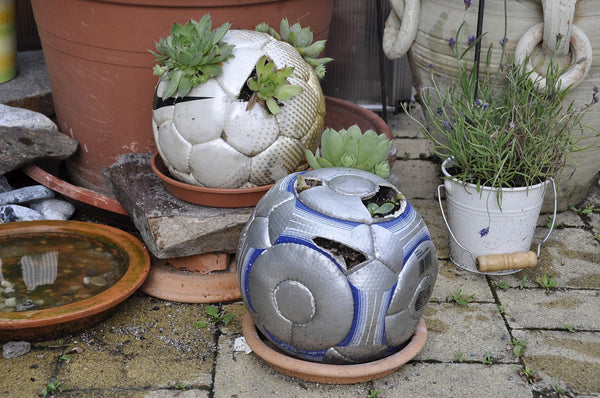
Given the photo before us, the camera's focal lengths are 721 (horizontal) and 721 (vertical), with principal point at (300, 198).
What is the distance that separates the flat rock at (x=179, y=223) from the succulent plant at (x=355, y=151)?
0.40m

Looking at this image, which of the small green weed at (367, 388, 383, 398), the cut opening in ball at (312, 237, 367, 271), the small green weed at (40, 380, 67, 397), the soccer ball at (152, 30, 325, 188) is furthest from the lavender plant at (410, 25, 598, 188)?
the small green weed at (40, 380, 67, 397)

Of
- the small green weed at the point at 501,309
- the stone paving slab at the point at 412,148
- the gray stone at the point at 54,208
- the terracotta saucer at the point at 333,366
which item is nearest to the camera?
the terracotta saucer at the point at 333,366

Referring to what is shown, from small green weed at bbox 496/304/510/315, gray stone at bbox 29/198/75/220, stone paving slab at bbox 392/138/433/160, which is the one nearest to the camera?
small green weed at bbox 496/304/510/315

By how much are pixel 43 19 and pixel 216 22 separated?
0.84 meters

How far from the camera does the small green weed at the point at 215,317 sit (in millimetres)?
2617

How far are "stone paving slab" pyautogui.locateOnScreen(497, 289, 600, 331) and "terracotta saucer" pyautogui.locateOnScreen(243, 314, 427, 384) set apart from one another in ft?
1.70

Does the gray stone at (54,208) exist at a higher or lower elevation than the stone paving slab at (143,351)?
higher

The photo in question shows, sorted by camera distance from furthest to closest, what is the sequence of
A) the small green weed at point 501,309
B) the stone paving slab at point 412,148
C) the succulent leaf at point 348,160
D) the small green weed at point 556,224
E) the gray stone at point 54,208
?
the stone paving slab at point 412,148 < the small green weed at point 556,224 < the gray stone at point 54,208 < the small green weed at point 501,309 < the succulent leaf at point 348,160

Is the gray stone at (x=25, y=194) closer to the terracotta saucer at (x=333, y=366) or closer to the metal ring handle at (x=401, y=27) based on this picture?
the terracotta saucer at (x=333, y=366)

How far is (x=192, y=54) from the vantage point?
98.7 inches

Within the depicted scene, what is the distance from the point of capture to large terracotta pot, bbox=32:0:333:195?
287 cm

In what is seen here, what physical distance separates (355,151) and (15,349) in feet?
4.38

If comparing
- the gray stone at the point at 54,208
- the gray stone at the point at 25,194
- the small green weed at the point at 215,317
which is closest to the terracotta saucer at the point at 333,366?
the small green weed at the point at 215,317

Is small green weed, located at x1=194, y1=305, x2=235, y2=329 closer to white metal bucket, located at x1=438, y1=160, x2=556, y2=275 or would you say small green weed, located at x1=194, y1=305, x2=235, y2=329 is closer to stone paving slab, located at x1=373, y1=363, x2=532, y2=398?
stone paving slab, located at x1=373, y1=363, x2=532, y2=398
